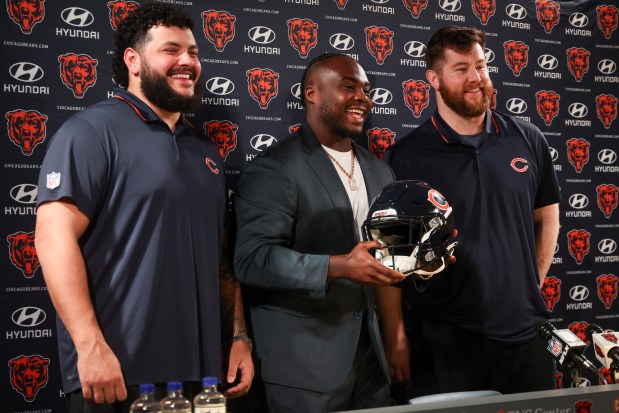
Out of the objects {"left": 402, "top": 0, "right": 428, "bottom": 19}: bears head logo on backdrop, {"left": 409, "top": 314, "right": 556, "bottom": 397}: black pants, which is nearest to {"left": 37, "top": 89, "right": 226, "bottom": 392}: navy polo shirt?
{"left": 409, "top": 314, "right": 556, "bottom": 397}: black pants

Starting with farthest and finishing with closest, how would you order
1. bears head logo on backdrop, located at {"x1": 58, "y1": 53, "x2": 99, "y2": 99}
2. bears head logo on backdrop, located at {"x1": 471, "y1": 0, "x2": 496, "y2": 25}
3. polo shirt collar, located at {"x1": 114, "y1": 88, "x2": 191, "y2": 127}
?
1. bears head logo on backdrop, located at {"x1": 471, "y1": 0, "x2": 496, "y2": 25}
2. bears head logo on backdrop, located at {"x1": 58, "y1": 53, "x2": 99, "y2": 99}
3. polo shirt collar, located at {"x1": 114, "y1": 88, "x2": 191, "y2": 127}

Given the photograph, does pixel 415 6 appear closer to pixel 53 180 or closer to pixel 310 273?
pixel 310 273

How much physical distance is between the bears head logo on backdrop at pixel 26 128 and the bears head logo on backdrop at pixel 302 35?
56.0 inches

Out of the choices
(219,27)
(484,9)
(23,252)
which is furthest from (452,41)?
(23,252)

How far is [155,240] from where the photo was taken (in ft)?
8.79

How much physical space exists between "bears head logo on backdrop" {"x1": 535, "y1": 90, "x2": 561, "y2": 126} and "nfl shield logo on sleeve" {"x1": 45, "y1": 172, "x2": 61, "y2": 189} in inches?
123

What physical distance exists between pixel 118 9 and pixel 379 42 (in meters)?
1.52

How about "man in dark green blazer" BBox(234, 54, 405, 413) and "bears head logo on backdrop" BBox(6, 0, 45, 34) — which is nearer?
"man in dark green blazer" BBox(234, 54, 405, 413)

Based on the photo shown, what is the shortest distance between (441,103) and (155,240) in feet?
6.31

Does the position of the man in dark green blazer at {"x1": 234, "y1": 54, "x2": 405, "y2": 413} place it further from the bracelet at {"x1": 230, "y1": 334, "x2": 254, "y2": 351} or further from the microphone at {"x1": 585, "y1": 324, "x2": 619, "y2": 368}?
the microphone at {"x1": 585, "y1": 324, "x2": 619, "y2": 368}

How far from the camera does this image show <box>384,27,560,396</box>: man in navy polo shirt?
3.50m

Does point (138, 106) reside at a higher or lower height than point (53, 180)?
higher

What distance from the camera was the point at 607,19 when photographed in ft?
14.8

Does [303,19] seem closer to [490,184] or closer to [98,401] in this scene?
[490,184]
